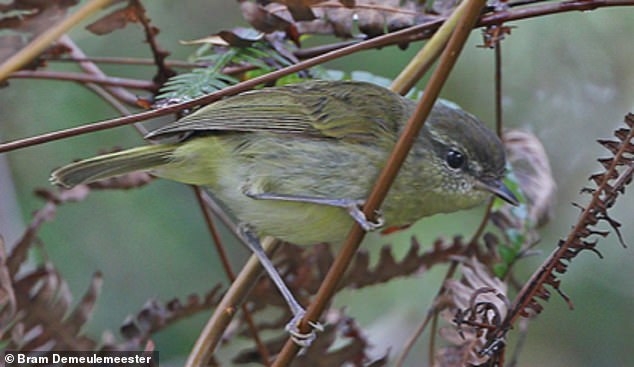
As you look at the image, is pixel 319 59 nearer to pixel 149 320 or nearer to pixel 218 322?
pixel 218 322

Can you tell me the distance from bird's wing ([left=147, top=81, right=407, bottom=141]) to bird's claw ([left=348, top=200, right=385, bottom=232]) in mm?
307

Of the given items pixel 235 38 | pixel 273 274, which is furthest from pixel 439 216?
pixel 235 38

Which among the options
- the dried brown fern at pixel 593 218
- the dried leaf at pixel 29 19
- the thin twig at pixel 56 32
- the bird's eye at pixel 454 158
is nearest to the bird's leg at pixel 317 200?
the bird's eye at pixel 454 158

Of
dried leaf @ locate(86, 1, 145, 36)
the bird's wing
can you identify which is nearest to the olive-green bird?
the bird's wing

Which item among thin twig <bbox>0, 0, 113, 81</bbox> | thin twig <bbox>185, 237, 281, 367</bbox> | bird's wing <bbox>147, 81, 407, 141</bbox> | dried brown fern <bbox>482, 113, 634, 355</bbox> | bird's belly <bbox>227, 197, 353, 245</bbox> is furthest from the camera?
bird's wing <bbox>147, 81, 407, 141</bbox>

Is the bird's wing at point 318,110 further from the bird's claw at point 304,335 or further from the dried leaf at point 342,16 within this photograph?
the bird's claw at point 304,335

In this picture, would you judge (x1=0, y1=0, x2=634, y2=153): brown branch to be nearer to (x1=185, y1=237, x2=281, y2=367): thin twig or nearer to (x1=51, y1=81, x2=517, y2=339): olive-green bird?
(x1=51, y1=81, x2=517, y2=339): olive-green bird

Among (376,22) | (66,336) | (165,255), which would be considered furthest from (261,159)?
(165,255)

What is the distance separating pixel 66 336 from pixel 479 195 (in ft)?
4.26

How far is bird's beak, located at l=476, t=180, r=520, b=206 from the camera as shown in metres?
2.76

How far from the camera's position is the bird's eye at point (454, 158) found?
2875 millimetres

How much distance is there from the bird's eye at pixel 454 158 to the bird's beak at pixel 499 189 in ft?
0.31

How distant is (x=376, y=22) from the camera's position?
2635 millimetres

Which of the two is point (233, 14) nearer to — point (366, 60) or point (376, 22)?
point (366, 60)
